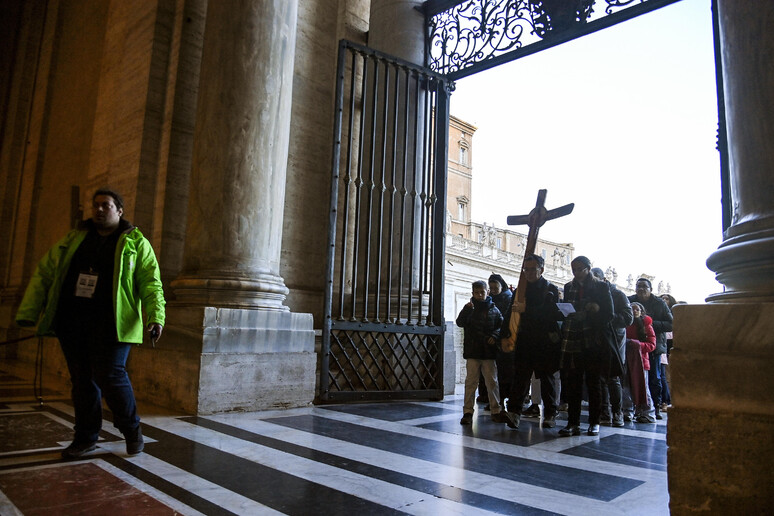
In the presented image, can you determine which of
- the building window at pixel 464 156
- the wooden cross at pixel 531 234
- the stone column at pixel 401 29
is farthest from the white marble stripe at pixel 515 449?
the building window at pixel 464 156

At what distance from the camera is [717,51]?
4.61 meters

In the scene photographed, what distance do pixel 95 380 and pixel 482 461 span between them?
8.35 ft

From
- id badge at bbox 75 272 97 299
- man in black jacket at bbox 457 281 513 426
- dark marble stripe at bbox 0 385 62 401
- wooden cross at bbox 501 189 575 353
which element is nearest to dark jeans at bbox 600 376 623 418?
man in black jacket at bbox 457 281 513 426

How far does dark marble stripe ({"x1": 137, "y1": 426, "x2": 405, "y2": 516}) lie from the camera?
104 inches

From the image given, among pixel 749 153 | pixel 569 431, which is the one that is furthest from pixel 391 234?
pixel 749 153

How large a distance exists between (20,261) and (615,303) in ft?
35.7

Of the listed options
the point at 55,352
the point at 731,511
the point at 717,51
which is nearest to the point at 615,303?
the point at 717,51

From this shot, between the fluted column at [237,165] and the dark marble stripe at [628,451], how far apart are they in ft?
10.7

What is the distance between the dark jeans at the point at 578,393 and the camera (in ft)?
16.5

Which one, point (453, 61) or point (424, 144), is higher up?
point (453, 61)

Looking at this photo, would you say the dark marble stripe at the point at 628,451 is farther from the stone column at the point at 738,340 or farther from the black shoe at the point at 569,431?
the stone column at the point at 738,340

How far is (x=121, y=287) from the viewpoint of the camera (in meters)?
3.47

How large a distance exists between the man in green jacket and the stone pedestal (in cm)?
297

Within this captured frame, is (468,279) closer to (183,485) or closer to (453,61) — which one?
(453,61)
